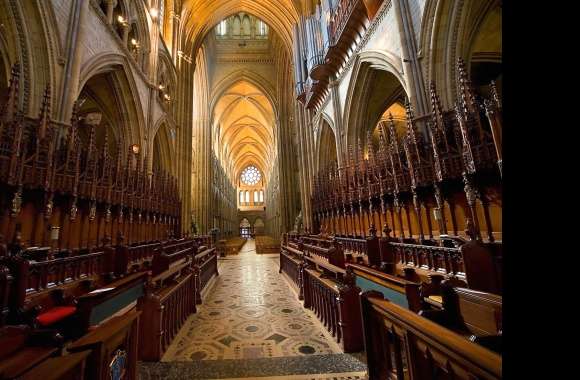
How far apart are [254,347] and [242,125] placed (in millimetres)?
29889

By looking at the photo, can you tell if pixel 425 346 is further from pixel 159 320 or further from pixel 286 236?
pixel 286 236

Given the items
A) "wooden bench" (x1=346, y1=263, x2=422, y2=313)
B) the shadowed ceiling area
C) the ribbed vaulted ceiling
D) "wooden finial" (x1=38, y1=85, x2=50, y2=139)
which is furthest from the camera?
the shadowed ceiling area

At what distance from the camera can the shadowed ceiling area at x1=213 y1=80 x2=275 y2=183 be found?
24.0 metres

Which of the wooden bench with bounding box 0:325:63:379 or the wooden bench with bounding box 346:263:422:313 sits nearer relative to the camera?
the wooden bench with bounding box 0:325:63:379

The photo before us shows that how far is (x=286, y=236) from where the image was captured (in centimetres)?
1034

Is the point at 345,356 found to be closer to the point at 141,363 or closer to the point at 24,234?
the point at 141,363

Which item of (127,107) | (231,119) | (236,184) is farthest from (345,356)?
(236,184)

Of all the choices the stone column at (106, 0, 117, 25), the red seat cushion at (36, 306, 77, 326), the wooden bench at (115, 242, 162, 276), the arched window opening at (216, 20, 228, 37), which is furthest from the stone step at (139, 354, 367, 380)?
the arched window opening at (216, 20, 228, 37)

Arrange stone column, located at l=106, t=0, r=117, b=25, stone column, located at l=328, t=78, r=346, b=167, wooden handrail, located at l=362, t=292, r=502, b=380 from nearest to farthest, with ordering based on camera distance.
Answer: wooden handrail, located at l=362, t=292, r=502, b=380 < stone column, located at l=106, t=0, r=117, b=25 < stone column, located at l=328, t=78, r=346, b=167

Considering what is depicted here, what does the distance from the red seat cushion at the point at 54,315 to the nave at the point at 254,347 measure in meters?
0.84

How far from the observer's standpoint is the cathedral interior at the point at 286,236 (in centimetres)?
152

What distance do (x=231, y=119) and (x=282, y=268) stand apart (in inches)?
932

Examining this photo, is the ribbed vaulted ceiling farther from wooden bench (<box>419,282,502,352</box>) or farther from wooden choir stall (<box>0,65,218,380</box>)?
wooden bench (<box>419,282,502,352</box>)

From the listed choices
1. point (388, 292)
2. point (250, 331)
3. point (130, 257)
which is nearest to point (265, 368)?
point (250, 331)
